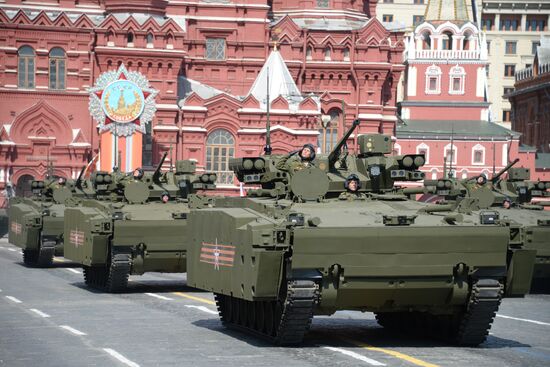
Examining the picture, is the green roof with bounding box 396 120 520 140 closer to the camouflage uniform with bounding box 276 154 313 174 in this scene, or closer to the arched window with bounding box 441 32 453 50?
the arched window with bounding box 441 32 453 50

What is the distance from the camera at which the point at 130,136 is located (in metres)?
80.8

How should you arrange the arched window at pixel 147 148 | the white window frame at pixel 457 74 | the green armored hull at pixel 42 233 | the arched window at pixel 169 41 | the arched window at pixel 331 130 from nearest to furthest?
the green armored hull at pixel 42 233 → the arched window at pixel 147 148 → the arched window at pixel 169 41 → the arched window at pixel 331 130 → the white window frame at pixel 457 74

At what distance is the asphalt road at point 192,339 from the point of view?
1756 centimetres

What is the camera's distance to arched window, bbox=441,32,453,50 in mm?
110812

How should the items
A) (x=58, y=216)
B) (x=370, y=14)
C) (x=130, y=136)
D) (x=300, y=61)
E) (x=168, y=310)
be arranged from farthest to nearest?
(x=370, y=14) < (x=300, y=61) < (x=130, y=136) < (x=58, y=216) < (x=168, y=310)

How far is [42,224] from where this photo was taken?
39.6 metres

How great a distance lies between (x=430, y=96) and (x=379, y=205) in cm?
9077

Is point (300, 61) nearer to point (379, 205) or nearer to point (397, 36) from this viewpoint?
point (397, 36)

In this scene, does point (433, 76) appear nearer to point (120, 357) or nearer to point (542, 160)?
point (542, 160)

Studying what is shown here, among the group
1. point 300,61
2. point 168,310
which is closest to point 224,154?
point 300,61

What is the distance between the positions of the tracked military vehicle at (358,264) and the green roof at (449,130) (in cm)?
8322

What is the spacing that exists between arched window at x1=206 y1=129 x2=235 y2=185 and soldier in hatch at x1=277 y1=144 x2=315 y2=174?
61421 millimetres

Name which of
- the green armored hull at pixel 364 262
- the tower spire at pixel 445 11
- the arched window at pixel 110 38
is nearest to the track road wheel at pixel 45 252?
the green armored hull at pixel 364 262

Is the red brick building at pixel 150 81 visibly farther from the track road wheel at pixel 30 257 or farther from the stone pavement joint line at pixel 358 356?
the stone pavement joint line at pixel 358 356
